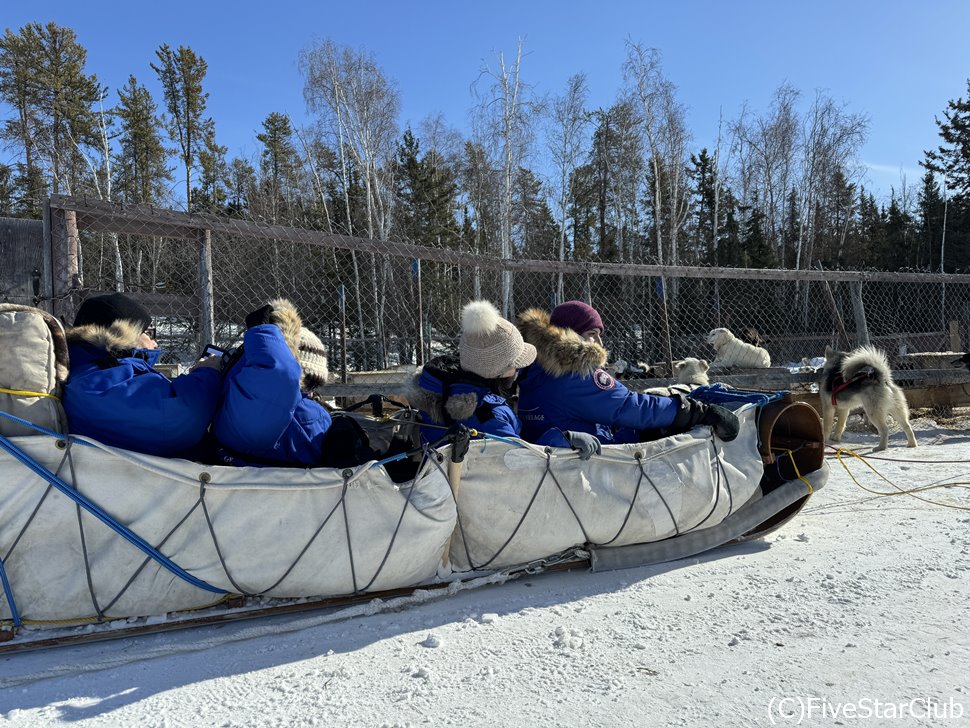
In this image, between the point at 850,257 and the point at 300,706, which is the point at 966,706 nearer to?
the point at 300,706

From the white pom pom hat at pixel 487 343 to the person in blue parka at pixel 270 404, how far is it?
22.5 inches

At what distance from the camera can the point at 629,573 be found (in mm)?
2303

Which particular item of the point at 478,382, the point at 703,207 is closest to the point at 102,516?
the point at 478,382

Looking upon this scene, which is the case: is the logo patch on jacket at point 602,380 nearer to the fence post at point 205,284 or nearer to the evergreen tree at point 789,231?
the fence post at point 205,284

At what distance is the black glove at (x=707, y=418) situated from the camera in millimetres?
2498

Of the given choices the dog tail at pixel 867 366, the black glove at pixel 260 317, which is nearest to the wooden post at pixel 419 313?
the black glove at pixel 260 317

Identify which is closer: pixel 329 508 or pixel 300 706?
pixel 300 706

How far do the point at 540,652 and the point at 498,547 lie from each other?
0.48m

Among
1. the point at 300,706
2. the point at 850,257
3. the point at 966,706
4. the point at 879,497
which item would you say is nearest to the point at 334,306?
the point at 879,497

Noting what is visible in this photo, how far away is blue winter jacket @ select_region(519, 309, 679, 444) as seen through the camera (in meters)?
2.49

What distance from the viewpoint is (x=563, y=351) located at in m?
2.49

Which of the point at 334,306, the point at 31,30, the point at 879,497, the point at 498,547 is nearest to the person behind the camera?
the point at 498,547

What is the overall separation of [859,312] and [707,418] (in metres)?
4.58

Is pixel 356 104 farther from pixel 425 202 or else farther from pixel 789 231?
pixel 789 231
